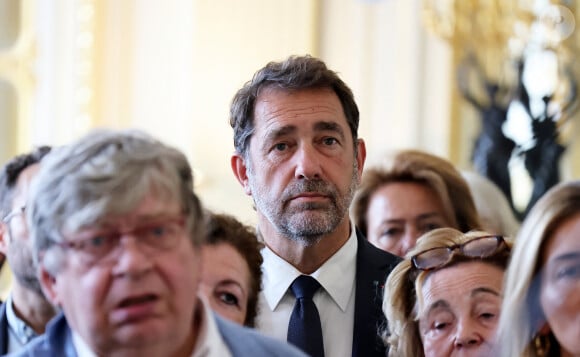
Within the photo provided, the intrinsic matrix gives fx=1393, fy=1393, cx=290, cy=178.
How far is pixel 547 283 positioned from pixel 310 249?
4.80 ft

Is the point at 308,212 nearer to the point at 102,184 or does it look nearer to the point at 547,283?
the point at 547,283

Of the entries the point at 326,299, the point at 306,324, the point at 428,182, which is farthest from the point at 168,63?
the point at 306,324

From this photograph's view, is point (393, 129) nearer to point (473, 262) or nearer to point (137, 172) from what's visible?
point (473, 262)

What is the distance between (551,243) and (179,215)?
2.61 ft

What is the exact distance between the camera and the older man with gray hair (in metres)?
2.62

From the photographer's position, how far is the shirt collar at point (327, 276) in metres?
4.19

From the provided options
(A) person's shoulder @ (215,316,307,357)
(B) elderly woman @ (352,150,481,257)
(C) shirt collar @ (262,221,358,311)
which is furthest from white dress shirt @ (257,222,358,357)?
(A) person's shoulder @ (215,316,307,357)

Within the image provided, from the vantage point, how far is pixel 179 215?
269 centimetres

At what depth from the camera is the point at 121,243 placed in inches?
104

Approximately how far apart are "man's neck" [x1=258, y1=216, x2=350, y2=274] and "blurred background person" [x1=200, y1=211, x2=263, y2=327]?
38 centimetres

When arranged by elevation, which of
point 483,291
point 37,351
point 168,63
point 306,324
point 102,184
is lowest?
point 168,63

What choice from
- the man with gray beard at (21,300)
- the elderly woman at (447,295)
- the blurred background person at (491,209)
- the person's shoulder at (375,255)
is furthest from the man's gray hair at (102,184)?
the blurred background person at (491,209)

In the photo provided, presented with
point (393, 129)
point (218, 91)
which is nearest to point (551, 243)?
point (218, 91)

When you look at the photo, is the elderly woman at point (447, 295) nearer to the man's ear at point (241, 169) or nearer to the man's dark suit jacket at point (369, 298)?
the man's dark suit jacket at point (369, 298)
